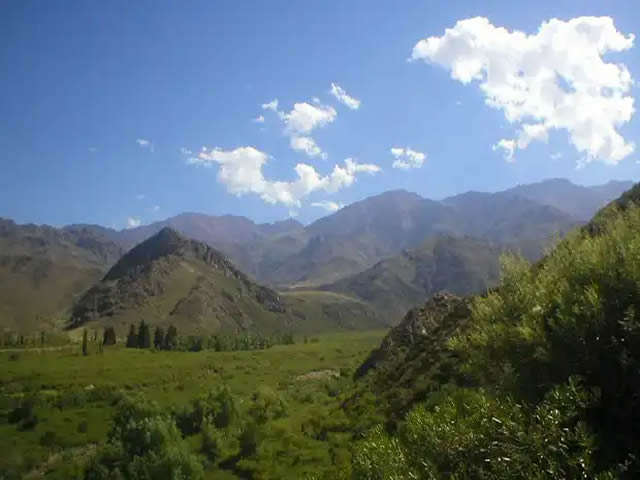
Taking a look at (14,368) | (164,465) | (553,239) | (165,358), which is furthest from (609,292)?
(165,358)

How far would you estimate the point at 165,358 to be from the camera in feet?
445

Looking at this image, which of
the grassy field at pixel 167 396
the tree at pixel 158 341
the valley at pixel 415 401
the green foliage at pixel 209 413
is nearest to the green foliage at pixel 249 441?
the valley at pixel 415 401

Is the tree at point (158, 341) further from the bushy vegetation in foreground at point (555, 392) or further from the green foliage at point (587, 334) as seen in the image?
the green foliage at point (587, 334)

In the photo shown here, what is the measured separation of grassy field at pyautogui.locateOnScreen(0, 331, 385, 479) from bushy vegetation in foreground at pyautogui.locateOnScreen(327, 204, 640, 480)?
18449 mm

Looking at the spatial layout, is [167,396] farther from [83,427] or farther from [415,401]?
[415,401]

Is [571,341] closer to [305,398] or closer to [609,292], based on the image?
[609,292]

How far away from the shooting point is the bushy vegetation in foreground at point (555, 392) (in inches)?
364

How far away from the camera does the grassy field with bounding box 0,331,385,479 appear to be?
1435 inches

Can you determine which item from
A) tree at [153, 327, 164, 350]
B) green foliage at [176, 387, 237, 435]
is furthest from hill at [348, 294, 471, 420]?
tree at [153, 327, 164, 350]

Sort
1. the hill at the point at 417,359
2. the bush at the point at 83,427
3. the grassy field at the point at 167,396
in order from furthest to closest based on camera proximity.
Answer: the bush at the point at 83,427 → the grassy field at the point at 167,396 → the hill at the point at 417,359

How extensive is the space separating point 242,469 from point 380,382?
42.8 ft

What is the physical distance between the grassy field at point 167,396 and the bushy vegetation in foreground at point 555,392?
18.4 metres

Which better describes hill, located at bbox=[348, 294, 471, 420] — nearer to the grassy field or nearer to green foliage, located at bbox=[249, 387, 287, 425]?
the grassy field

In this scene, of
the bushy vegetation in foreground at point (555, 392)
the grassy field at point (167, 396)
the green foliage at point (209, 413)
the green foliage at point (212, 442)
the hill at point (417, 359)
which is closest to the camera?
the bushy vegetation in foreground at point (555, 392)
